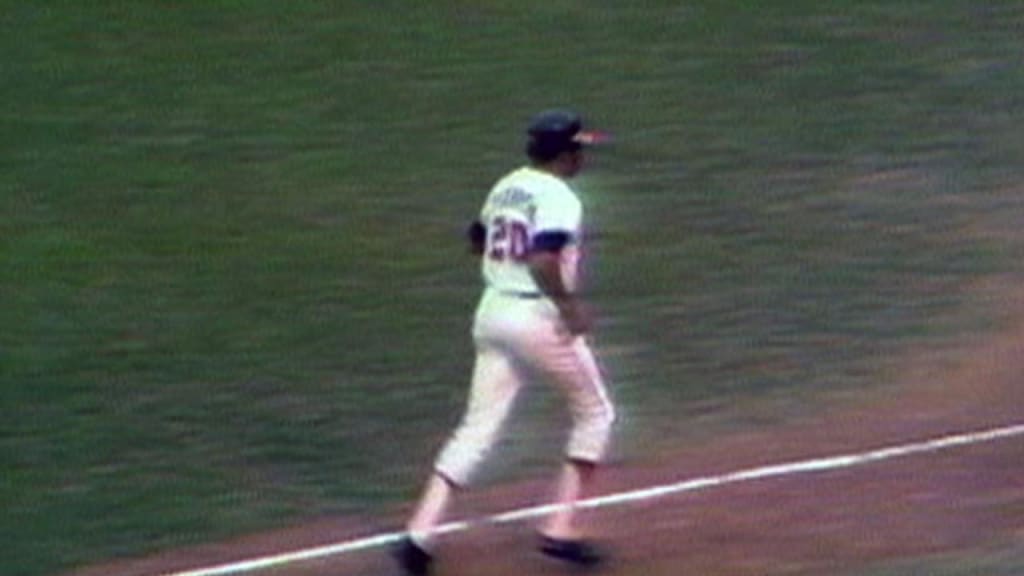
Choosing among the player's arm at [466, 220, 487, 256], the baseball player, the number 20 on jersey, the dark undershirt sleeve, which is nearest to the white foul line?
the baseball player

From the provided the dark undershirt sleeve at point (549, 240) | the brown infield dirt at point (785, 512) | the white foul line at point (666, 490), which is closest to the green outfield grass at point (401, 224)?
the brown infield dirt at point (785, 512)

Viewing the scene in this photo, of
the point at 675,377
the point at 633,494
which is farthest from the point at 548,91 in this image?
the point at 633,494

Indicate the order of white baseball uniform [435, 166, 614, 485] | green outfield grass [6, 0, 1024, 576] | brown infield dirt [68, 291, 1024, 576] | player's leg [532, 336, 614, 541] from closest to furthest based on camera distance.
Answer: white baseball uniform [435, 166, 614, 485] → player's leg [532, 336, 614, 541] → brown infield dirt [68, 291, 1024, 576] → green outfield grass [6, 0, 1024, 576]

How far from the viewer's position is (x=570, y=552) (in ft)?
40.7

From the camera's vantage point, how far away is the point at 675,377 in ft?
50.8

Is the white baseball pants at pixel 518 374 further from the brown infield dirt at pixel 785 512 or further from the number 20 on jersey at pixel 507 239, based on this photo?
the brown infield dirt at pixel 785 512

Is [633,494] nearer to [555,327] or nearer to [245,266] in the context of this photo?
[555,327]

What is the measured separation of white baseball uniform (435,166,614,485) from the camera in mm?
11977

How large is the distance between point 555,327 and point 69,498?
9.84 ft

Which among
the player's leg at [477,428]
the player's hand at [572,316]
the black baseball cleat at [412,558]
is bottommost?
the black baseball cleat at [412,558]

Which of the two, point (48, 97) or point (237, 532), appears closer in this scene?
point (237, 532)

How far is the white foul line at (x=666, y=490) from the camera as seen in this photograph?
12930 mm

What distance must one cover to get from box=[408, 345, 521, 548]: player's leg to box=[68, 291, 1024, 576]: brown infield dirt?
397 millimetres

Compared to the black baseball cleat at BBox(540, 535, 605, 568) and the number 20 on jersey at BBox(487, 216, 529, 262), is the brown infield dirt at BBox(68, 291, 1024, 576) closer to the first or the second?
the black baseball cleat at BBox(540, 535, 605, 568)
